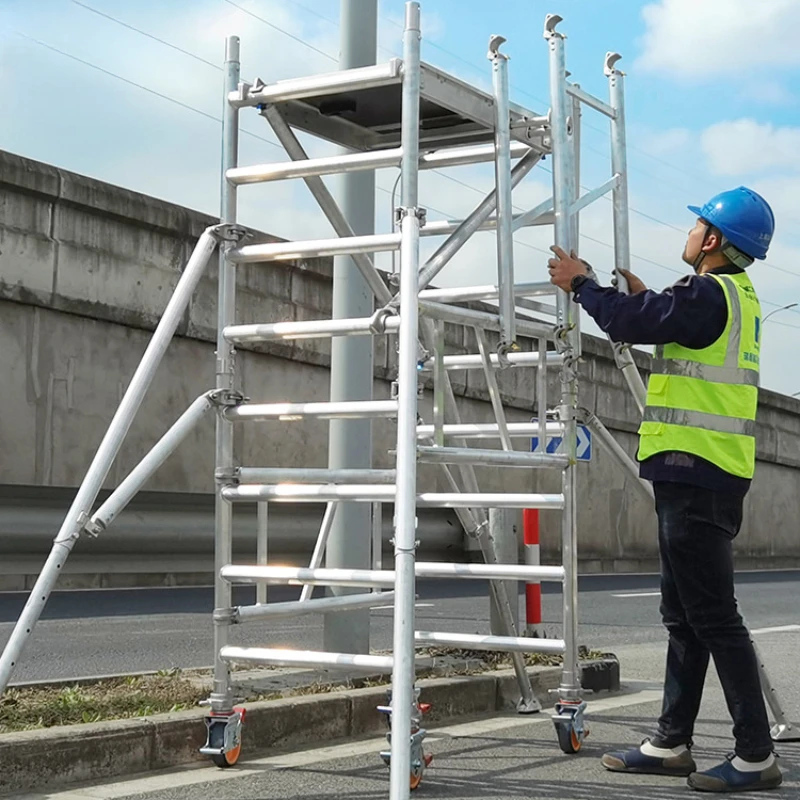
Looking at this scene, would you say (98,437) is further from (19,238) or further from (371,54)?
(371,54)

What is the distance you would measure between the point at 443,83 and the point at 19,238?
9201 mm

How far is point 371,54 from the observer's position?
21.9 feet

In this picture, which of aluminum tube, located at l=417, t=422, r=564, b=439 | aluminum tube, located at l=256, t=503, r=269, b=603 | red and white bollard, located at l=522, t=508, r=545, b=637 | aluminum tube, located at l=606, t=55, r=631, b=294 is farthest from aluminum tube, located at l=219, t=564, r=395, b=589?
red and white bollard, located at l=522, t=508, r=545, b=637

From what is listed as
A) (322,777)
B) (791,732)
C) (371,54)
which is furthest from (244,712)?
(371,54)

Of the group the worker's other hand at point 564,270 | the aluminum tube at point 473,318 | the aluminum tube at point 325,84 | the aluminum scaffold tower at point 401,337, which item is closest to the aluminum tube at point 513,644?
the aluminum scaffold tower at point 401,337

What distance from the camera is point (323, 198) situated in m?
5.40

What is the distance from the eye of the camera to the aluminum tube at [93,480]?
416cm

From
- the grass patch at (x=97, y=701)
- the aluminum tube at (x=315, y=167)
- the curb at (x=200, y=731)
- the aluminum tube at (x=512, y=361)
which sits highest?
the aluminum tube at (x=315, y=167)

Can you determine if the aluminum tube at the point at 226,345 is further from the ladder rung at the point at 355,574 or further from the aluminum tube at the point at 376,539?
the aluminum tube at the point at 376,539

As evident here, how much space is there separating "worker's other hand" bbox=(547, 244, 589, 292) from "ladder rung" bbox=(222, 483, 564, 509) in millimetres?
764

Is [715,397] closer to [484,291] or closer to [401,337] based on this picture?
[484,291]

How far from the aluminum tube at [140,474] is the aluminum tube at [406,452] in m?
0.95

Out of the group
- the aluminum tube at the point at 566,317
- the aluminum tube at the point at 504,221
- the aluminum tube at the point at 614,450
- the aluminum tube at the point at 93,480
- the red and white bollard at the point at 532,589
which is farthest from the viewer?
the red and white bollard at the point at 532,589

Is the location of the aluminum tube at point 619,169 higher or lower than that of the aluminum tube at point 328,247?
higher
